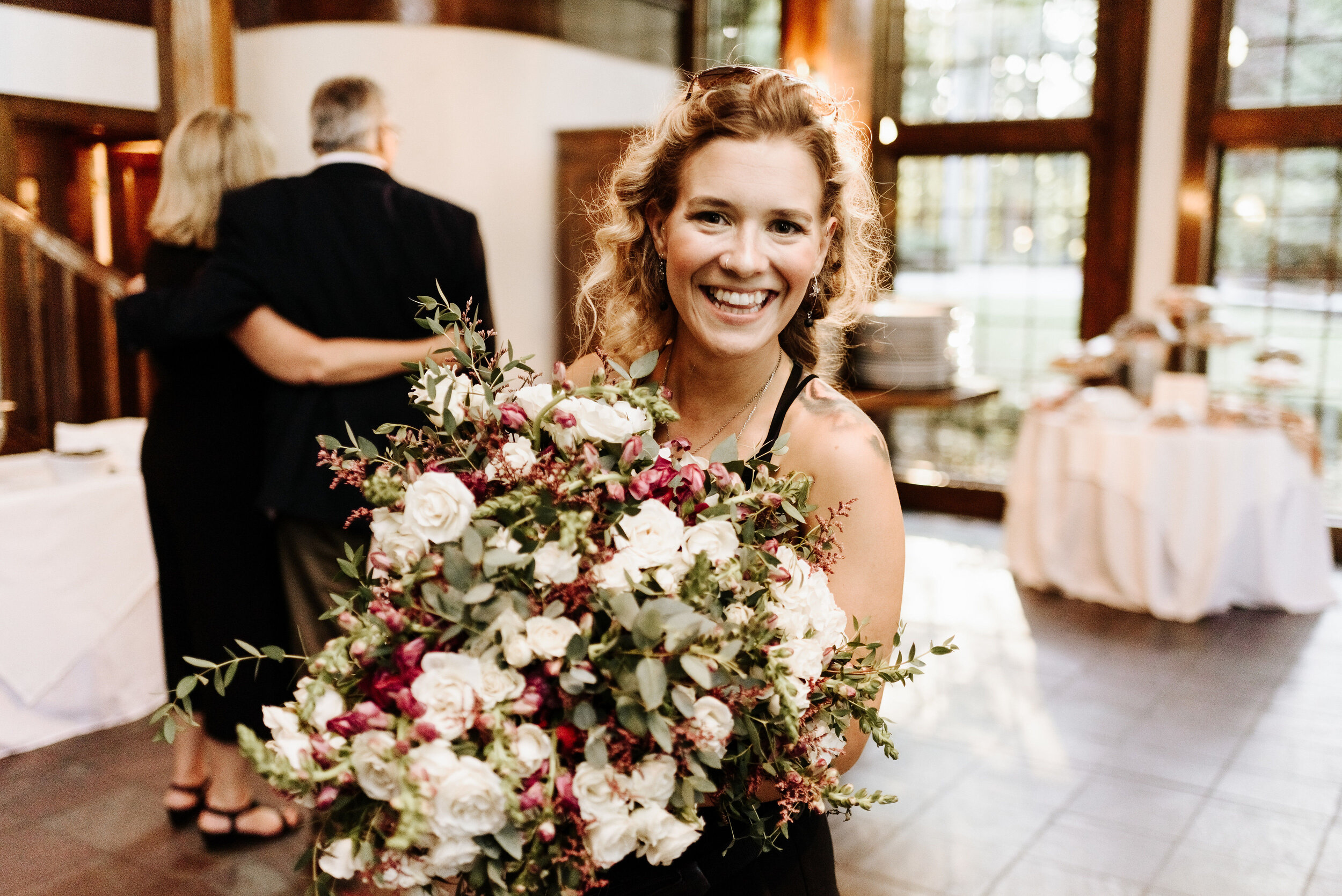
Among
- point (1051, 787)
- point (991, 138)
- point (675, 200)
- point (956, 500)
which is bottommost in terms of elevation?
point (1051, 787)

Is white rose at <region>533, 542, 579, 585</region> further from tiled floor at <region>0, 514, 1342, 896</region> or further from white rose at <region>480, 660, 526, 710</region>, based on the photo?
tiled floor at <region>0, 514, 1342, 896</region>

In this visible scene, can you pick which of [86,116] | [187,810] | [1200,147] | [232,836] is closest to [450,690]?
[232,836]

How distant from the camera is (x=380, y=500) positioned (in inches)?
38.9

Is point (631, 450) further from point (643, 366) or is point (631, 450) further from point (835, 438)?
point (835, 438)

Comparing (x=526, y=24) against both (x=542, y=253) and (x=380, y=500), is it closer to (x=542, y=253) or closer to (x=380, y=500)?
(x=542, y=253)

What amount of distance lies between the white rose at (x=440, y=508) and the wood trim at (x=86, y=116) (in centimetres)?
292

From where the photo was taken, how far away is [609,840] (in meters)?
0.89

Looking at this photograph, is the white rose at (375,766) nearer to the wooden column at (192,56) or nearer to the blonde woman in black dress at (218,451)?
the blonde woman in black dress at (218,451)

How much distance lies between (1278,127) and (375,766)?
6.06 metres

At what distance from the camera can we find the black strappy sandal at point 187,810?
285 centimetres

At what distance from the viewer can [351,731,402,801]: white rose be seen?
2.87 feet

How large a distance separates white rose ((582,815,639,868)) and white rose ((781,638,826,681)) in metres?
0.19

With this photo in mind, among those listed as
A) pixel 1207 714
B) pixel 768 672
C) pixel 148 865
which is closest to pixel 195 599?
pixel 148 865

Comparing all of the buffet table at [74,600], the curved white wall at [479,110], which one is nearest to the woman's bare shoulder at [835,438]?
the buffet table at [74,600]
